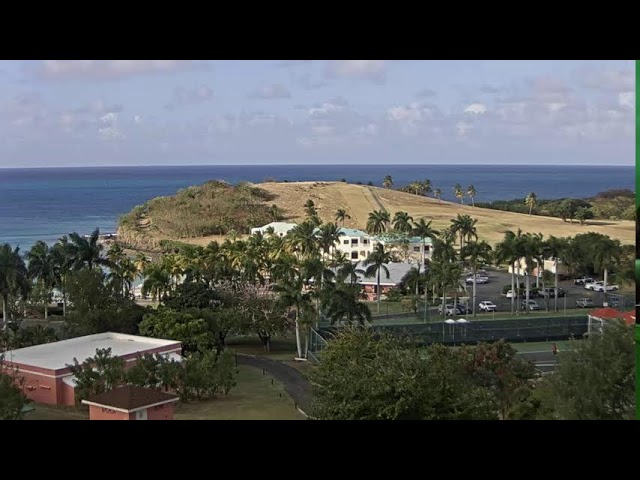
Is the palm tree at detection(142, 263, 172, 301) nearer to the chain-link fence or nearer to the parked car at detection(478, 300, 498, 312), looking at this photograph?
the chain-link fence

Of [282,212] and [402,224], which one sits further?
[282,212]

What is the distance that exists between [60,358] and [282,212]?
34543mm

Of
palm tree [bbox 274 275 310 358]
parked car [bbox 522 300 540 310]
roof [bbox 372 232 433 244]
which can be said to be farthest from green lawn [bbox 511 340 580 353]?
roof [bbox 372 232 433 244]

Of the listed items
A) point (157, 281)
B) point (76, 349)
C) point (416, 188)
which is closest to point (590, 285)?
point (157, 281)

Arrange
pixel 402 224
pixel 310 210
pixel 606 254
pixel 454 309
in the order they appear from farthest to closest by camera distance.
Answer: pixel 310 210, pixel 402 224, pixel 606 254, pixel 454 309

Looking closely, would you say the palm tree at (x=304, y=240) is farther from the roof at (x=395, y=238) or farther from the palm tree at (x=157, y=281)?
the roof at (x=395, y=238)

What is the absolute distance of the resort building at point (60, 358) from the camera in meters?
13.3

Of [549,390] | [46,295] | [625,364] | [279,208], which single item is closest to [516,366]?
[549,390]

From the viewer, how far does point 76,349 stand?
14922 mm

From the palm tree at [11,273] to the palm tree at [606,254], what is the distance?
62.1 ft

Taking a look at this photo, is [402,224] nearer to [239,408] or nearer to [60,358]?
[239,408]

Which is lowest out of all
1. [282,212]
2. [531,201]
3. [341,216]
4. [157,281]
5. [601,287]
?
[601,287]

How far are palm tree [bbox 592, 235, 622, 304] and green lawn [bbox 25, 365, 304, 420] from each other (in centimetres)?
1489

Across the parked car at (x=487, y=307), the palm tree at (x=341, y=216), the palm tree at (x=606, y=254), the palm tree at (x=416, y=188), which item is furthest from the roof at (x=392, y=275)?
the palm tree at (x=416, y=188)
